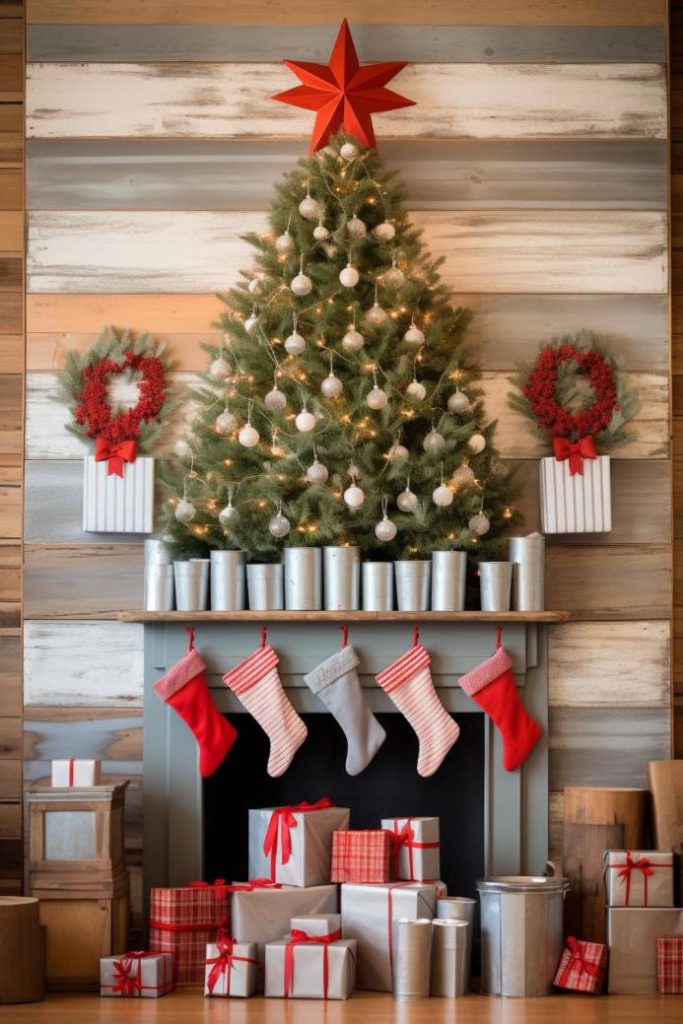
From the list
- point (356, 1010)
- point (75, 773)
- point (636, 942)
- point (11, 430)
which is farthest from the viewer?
point (11, 430)

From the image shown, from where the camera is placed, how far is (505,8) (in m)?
4.13

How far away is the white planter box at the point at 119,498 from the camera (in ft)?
12.9

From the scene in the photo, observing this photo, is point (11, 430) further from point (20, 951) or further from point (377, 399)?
point (20, 951)

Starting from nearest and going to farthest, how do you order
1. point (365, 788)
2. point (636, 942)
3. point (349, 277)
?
point (636, 942)
point (349, 277)
point (365, 788)

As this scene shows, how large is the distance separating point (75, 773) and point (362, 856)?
81 cm

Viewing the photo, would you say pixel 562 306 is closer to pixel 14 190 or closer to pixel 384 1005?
pixel 14 190

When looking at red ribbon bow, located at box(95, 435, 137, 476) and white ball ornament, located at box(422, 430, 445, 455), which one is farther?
red ribbon bow, located at box(95, 435, 137, 476)

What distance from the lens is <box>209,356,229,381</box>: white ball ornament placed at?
3.85m

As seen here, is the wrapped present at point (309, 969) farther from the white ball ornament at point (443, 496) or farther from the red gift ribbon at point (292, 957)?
the white ball ornament at point (443, 496)

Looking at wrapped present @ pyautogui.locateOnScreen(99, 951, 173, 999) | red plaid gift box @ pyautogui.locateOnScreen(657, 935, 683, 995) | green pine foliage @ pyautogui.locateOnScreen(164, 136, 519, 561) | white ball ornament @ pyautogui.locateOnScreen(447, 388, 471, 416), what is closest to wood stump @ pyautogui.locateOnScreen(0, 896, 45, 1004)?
wrapped present @ pyautogui.locateOnScreen(99, 951, 173, 999)

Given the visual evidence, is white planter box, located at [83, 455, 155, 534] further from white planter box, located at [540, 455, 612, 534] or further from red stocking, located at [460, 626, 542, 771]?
white planter box, located at [540, 455, 612, 534]

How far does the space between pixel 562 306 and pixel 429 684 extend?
3.98 feet

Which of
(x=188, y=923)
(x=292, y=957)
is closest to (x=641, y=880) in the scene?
(x=292, y=957)

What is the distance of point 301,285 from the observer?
3.76 m
